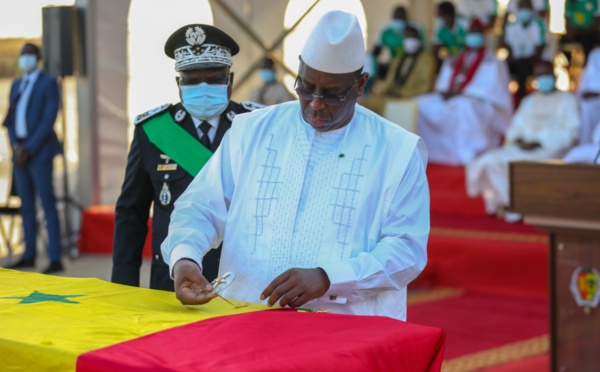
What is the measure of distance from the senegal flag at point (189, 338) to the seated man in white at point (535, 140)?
6.77 metres

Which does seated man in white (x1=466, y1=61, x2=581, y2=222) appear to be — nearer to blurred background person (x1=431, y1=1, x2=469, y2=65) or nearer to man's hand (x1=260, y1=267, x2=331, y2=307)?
blurred background person (x1=431, y1=1, x2=469, y2=65)

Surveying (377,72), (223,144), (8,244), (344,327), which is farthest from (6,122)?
(344,327)

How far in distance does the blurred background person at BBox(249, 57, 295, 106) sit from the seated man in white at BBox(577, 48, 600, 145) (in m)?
2.87

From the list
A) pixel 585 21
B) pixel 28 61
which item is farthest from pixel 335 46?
pixel 585 21

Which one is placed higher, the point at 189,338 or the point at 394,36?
the point at 394,36

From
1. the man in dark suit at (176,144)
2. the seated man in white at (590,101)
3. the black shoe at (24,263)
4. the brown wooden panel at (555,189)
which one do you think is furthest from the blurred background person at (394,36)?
the man in dark suit at (176,144)

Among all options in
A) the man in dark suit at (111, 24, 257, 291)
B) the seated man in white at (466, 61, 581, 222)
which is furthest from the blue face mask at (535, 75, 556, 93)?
the man in dark suit at (111, 24, 257, 291)

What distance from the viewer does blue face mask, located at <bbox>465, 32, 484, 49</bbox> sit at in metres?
10.6

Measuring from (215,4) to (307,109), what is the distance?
323 inches

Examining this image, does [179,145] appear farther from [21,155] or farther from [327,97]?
[21,155]

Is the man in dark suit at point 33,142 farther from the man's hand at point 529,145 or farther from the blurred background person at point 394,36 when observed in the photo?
the man's hand at point 529,145

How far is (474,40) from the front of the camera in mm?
10617

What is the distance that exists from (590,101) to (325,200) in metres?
7.41

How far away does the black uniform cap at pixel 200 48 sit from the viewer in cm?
322
